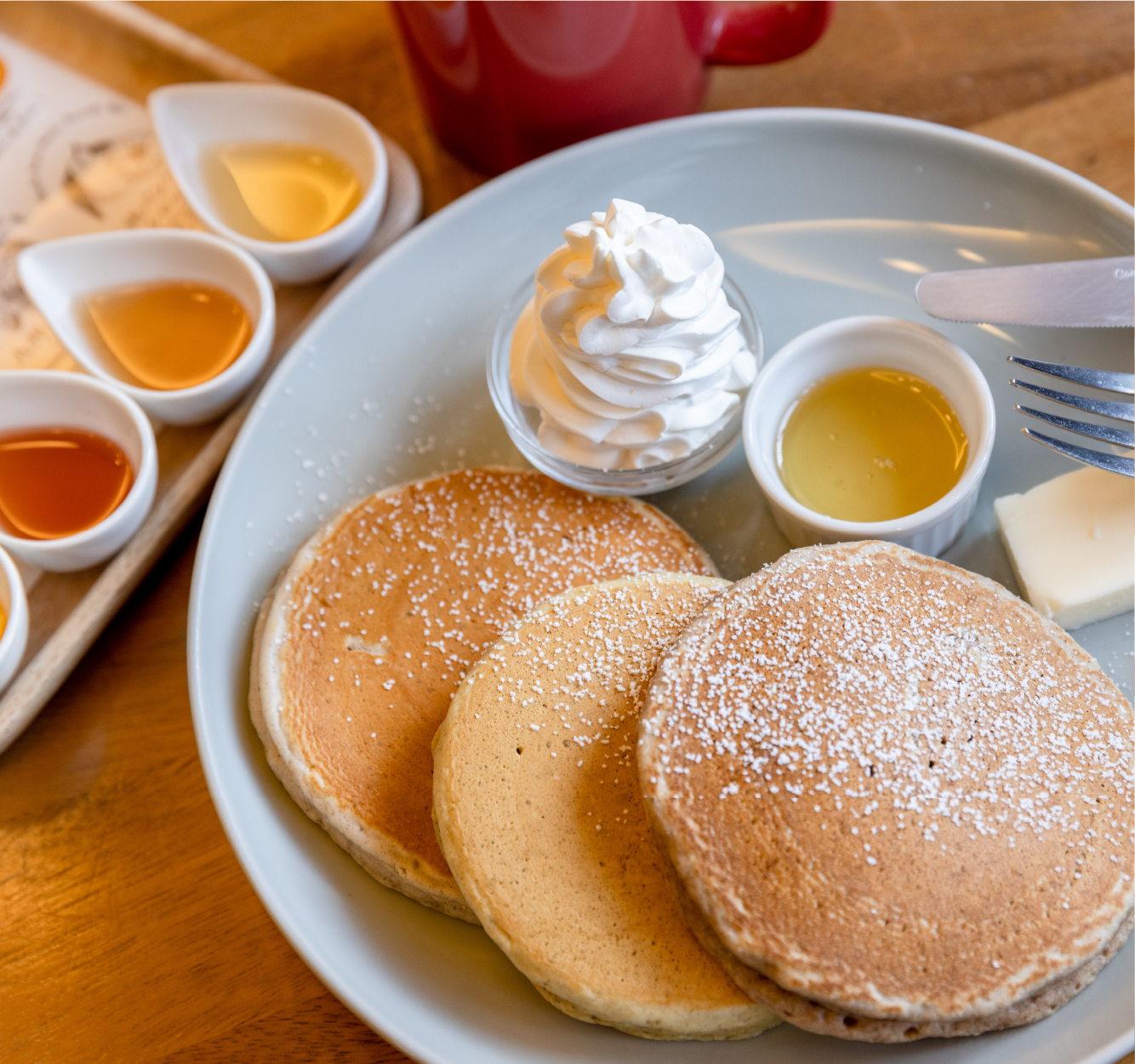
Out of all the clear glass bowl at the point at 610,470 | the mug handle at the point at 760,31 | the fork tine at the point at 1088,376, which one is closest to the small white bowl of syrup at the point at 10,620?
the clear glass bowl at the point at 610,470

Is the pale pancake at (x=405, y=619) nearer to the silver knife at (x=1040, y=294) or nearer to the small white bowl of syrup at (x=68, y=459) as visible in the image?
the small white bowl of syrup at (x=68, y=459)

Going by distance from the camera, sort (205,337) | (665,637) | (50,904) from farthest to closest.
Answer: (205,337), (50,904), (665,637)

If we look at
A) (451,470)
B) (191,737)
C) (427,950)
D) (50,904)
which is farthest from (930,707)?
(50,904)

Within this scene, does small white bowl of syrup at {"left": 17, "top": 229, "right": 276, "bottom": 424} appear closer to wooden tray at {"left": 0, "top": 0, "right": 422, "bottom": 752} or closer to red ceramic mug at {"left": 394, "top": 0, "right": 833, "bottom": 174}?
wooden tray at {"left": 0, "top": 0, "right": 422, "bottom": 752}

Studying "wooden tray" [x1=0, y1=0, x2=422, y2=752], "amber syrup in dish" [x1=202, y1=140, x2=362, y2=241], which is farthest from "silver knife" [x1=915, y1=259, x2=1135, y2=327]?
"amber syrup in dish" [x1=202, y1=140, x2=362, y2=241]

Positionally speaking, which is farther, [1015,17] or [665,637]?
[1015,17]

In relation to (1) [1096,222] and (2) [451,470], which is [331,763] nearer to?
(2) [451,470]
